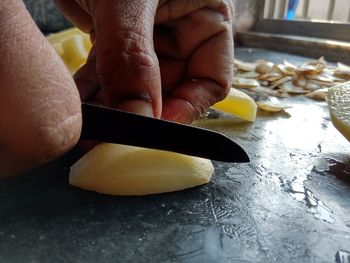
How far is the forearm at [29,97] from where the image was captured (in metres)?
0.40

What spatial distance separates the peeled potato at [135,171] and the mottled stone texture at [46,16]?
204 centimetres

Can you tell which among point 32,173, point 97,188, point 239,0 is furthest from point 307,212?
point 239,0

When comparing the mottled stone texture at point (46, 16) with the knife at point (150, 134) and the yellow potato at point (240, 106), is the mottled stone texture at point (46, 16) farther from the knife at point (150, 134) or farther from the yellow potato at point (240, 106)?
the knife at point (150, 134)

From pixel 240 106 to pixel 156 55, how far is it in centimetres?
24

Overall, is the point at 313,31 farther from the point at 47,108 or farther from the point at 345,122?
the point at 47,108

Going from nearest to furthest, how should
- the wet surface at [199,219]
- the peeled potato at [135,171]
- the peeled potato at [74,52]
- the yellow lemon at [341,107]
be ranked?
the wet surface at [199,219]
the peeled potato at [135,171]
the yellow lemon at [341,107]
the peeled potato at [74,52]

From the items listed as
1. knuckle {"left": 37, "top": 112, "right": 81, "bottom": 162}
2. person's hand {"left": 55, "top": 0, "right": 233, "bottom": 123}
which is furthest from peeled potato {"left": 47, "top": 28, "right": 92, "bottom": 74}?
knuckle {"left": 37, "top": 112, "right": 81, "bottom": 162}

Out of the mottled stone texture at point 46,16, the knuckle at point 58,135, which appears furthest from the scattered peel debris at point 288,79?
the mottled stone texture at point 46,16

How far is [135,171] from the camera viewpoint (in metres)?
0.62

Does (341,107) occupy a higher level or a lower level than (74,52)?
higher

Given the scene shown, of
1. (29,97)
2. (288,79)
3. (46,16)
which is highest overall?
(29,97)

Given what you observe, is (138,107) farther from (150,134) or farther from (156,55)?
(156,55)

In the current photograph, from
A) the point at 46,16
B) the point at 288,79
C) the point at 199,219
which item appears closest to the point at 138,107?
the point at 199,219

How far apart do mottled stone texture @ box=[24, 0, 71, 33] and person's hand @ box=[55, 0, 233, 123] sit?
1562 mm
